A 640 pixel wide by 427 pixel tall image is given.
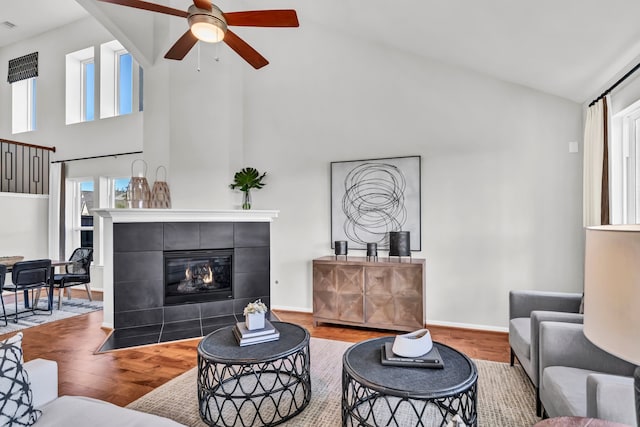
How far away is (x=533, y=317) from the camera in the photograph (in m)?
2.22

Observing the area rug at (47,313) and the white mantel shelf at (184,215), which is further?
the area rug at (47,313)

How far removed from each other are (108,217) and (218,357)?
2718mm

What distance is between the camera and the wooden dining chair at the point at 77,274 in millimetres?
4980

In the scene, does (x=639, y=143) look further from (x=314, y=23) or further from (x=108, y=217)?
(x=108, y=217)

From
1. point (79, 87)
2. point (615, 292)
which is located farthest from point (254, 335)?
point (79, 87)

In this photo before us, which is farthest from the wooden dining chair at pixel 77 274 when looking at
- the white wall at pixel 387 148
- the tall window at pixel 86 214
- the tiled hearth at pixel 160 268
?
the white wall at pixel 387 148

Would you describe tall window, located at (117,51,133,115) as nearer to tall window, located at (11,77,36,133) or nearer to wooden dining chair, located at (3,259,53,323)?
tall window, located at (11,77,36,133)

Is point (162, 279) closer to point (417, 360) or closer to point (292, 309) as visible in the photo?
point (292, 309)

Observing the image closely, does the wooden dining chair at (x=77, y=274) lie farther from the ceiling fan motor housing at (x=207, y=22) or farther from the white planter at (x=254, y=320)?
the ceiling fan motor housing at (x=207, y=22)

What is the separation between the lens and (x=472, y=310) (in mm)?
3885

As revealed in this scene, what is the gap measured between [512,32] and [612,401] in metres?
2.60

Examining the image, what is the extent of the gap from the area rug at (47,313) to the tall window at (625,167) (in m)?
6.24

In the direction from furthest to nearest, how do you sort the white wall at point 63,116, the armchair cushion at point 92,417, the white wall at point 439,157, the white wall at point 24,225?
the white wall at point 24,225
the white wall at point 63,116
the white wall at point 439,157
the armchair cushion at point 92,417

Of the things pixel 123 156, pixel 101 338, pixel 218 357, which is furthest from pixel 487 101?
pixel 123 156
